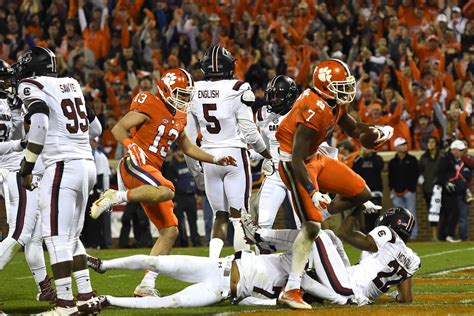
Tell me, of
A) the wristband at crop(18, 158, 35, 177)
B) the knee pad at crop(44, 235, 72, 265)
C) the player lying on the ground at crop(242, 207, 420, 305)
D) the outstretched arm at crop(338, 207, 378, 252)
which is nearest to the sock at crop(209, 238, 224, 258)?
the player lying on the ground at crop(242, 207, 420, 305)

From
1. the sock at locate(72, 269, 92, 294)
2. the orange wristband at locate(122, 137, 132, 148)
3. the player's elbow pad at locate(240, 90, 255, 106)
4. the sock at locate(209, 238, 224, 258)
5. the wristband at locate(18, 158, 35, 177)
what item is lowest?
the sock at locate(209, 238, 224, 258)

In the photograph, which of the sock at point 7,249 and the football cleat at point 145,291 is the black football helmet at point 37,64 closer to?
the sock at point 7,249

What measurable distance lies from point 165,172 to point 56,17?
5.94m

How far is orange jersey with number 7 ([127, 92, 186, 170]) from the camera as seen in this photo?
9625 millimetres

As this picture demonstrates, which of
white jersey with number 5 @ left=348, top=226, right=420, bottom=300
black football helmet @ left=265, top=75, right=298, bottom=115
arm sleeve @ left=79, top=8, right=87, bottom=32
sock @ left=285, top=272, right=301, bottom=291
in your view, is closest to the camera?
sock @ left=285, top=272, right=301, bottom=291

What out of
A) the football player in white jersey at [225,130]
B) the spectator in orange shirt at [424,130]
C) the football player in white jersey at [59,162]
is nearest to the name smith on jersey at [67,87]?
the football player in white jersey at [59,162]

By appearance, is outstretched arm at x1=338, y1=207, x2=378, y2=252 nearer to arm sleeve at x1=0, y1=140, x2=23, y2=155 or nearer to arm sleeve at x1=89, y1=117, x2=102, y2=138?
Result: arm sleeve at x1=89, y1=117, x2=102, y2=138

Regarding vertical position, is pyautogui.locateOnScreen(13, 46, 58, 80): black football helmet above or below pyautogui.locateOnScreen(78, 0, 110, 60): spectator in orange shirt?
below

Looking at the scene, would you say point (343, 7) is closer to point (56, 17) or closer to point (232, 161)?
point (56, 17)

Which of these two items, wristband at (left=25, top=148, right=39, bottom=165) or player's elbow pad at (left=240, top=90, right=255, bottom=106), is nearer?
wristband at (left=25, top=148, right=39, bottom=165)

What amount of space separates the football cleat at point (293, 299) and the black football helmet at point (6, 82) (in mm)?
3083

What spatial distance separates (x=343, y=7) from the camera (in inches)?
832

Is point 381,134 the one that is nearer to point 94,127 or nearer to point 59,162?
point 94,127

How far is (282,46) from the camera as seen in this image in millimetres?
20562
